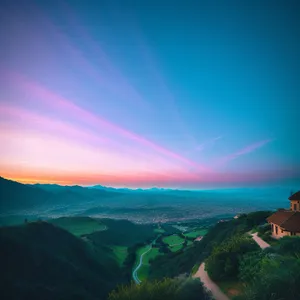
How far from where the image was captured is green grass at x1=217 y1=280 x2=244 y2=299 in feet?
48.3

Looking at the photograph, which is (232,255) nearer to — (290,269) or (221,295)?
(221,295)

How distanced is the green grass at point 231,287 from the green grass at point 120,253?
44.4 metres

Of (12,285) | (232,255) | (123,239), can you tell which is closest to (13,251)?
(12,285)

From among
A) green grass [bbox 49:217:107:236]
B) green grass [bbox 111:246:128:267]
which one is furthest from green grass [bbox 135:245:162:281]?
green grass [bbox 49:217:107:236]

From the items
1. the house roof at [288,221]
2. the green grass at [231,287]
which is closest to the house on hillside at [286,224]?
the house roof at [288,221]

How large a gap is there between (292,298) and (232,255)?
34.8 ft

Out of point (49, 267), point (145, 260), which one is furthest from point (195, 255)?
point (49, 267)

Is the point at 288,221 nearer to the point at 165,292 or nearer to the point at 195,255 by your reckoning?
the point at 165,292

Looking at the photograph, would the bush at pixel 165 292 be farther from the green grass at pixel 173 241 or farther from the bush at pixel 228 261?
the green grass at pixel 173 241

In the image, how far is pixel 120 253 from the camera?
65812 mm

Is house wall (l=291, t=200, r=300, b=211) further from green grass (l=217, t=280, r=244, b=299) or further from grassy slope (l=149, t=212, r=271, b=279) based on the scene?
green grass (l=217, t=280, r=244, b=299)

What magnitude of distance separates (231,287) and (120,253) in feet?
183

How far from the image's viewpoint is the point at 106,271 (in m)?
48.8

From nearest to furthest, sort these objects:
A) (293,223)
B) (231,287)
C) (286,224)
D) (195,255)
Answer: (231,287) < (293,223) < (286,224) < (195,255)
